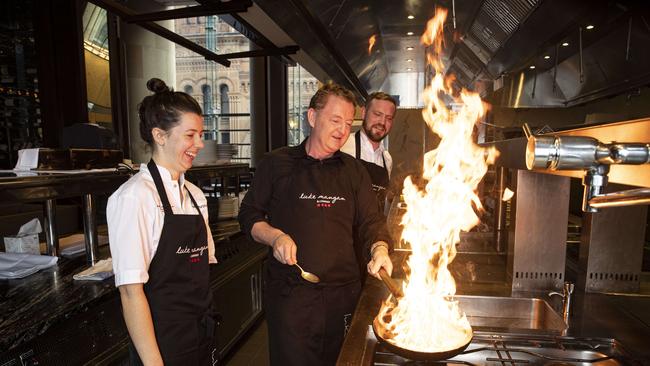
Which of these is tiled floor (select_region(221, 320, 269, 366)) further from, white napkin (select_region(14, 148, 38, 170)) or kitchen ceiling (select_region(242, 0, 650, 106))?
kitchen ceiling (select_region(242, 0, 650, 106))

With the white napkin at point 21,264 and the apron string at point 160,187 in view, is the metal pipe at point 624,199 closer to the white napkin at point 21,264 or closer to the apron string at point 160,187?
the apron string at point 160,187

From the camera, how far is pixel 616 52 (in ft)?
9.75

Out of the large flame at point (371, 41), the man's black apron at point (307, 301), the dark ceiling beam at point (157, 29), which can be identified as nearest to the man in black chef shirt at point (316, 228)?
the man's black apron at point (307, 301)

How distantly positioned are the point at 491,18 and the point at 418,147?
3.40 meters

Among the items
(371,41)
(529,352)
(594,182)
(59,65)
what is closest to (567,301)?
(529,352)

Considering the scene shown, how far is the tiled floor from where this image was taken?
3201 millimetres

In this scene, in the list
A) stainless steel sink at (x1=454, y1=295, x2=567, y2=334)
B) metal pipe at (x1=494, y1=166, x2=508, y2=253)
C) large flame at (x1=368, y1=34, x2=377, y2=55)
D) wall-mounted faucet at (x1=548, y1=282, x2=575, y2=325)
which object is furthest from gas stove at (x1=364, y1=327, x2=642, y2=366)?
large flame at (x1=368, y1=34, x2=377, y2=55)

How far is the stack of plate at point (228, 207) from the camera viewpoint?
3.73 meters

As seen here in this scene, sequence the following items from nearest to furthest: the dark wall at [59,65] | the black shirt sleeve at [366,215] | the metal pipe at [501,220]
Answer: the black shirt sleeve at [366,215], the metal pipe at [501,220], the dark wall at [59,65]

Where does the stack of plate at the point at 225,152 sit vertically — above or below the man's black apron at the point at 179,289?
above

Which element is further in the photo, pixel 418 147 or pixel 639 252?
pixel 418 147

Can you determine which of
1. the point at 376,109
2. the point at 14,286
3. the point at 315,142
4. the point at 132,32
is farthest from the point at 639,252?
the point at 132,32

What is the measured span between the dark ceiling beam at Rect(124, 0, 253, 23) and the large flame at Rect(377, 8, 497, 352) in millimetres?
1241

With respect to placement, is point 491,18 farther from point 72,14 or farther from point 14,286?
point 72,14
